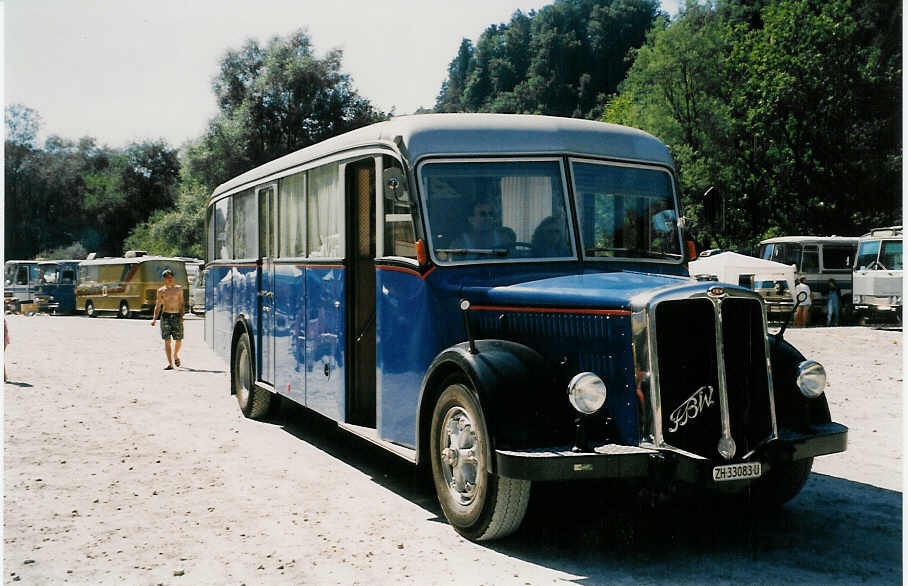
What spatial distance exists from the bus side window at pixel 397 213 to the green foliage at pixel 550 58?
32.2 feet

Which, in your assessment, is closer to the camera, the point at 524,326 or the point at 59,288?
the point at 524,326

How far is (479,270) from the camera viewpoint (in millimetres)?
6789

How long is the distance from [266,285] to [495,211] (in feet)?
14.9

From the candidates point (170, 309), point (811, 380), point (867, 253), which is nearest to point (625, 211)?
point (811, 380)

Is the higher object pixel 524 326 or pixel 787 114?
pixel 787 114

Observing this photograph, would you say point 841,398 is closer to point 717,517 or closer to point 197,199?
point 717,517

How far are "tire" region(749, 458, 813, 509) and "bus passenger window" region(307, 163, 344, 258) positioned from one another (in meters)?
3.82

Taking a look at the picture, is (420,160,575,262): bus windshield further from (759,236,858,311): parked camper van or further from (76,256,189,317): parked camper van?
(76,256,189,317): parked camper van

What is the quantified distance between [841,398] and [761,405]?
777 cm

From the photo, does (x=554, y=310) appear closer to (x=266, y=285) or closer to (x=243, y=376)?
(x=266, y=285)

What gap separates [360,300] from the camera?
8.27 metres

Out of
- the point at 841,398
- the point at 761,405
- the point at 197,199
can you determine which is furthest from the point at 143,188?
the point at 761,405

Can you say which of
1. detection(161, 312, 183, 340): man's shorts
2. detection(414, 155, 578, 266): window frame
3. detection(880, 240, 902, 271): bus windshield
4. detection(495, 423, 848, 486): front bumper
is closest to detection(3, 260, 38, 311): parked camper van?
detection(161, 312, 183, 340): man's shorts

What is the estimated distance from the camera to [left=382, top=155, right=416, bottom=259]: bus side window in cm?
691
